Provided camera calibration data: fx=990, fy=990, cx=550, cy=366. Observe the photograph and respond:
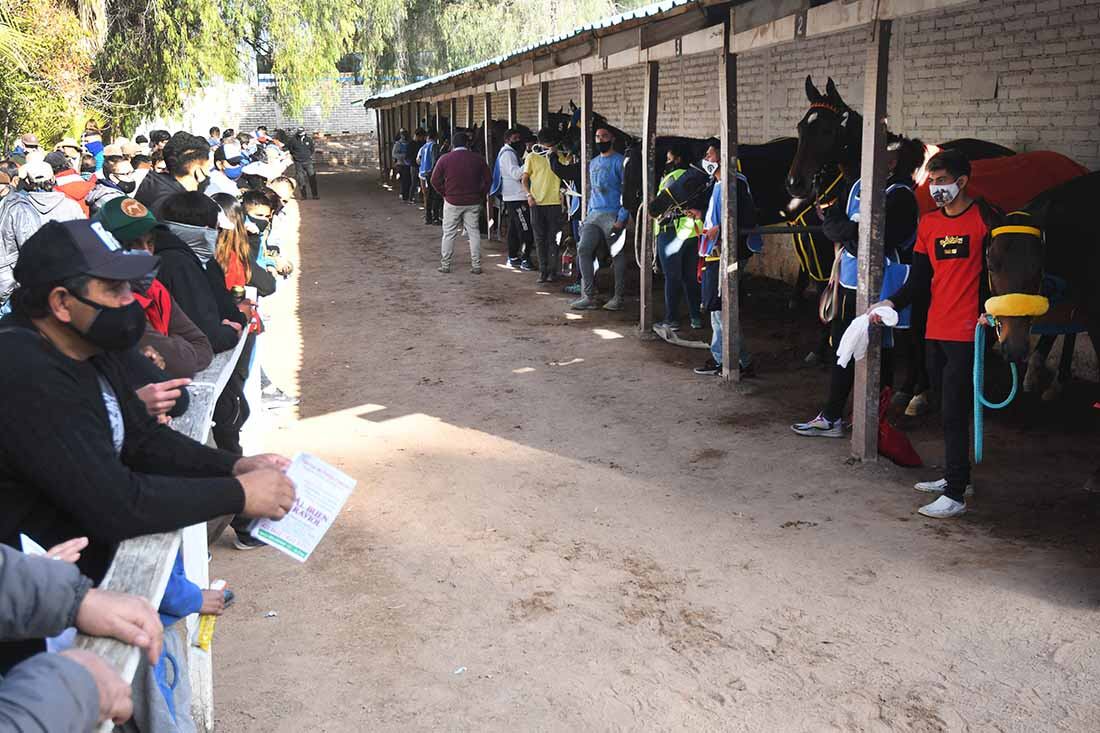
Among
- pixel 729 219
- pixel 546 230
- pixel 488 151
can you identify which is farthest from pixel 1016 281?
pixel 488 151

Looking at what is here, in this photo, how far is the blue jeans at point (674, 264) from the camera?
9.34m

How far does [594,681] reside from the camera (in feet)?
12.0

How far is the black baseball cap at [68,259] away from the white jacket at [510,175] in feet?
37.0

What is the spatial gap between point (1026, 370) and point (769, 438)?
253 cm

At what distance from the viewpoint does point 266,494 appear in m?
2.41

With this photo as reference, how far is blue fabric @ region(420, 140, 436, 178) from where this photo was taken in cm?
1928

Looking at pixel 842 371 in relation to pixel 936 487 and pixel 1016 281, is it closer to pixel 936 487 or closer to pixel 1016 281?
pixel 936 487

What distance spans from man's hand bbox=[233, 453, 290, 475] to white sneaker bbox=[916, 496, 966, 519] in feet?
11.8

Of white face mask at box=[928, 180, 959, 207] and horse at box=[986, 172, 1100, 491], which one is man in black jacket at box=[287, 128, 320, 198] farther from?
horse at box=[986, 172, 1100, 491]

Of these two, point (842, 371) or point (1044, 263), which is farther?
point (842, 371)

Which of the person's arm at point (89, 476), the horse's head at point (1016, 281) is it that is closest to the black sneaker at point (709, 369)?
the horse's head at point (1016, 281)

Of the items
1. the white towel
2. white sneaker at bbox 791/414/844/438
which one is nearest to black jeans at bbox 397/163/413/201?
white sneaker at bbox 791/414/844/438

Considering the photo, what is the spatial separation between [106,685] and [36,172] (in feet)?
28.3

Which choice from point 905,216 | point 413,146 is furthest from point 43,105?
point 905,216
